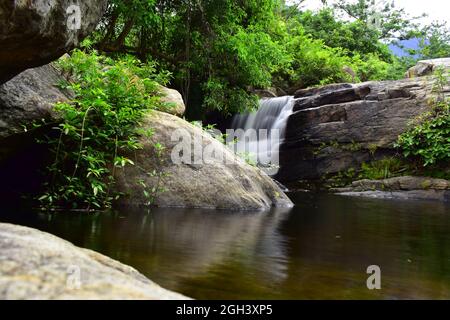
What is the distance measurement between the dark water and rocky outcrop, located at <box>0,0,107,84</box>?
4.68 ft

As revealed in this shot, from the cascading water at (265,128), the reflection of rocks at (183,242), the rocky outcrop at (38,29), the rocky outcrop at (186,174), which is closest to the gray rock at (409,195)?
the cascading water at (265,128)

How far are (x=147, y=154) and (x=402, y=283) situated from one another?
163 inches

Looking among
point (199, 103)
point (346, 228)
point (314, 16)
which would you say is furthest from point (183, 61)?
point (314, 16)

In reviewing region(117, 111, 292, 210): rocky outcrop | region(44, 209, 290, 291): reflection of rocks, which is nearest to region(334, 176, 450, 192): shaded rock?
region(117, 111, 292, 210): rocky outcrop

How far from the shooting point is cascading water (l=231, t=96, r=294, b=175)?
13.6 m

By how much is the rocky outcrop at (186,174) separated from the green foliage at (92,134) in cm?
22

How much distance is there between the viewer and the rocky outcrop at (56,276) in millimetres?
1442

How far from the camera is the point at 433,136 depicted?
11789 mm

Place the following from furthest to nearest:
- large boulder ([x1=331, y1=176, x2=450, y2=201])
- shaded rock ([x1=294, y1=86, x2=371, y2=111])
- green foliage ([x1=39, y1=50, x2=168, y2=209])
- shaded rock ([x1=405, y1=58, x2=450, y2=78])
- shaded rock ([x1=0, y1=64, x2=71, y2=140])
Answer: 1. shaded rock ([x1=405, y1=58, x2=450, y2=78])
2. shaded rock ([x1=294, y1=86, x2=371, y2=111])
3. large boulder ([x1=331, y1=176, x2=450, y2=201])
4. green foliage ([x1=39, y1=50, x2=168, y2=209])
5. shaded rock ([x1=0, y1=64, x2=71, y2=140])

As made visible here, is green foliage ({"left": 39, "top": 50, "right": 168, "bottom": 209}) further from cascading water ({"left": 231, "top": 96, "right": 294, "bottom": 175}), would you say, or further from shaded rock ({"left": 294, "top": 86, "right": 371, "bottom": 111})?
shaded rock ({"left": 294, "top": 86, "right": 371, "bottom": 111})

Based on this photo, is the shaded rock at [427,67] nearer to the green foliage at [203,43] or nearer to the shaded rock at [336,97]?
the shaded rock at [336,97]

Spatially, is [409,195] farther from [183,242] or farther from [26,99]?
[26,99]

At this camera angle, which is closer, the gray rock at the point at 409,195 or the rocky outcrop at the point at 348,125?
the gray rock at the point at 409,195

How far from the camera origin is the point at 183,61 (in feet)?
37.3
